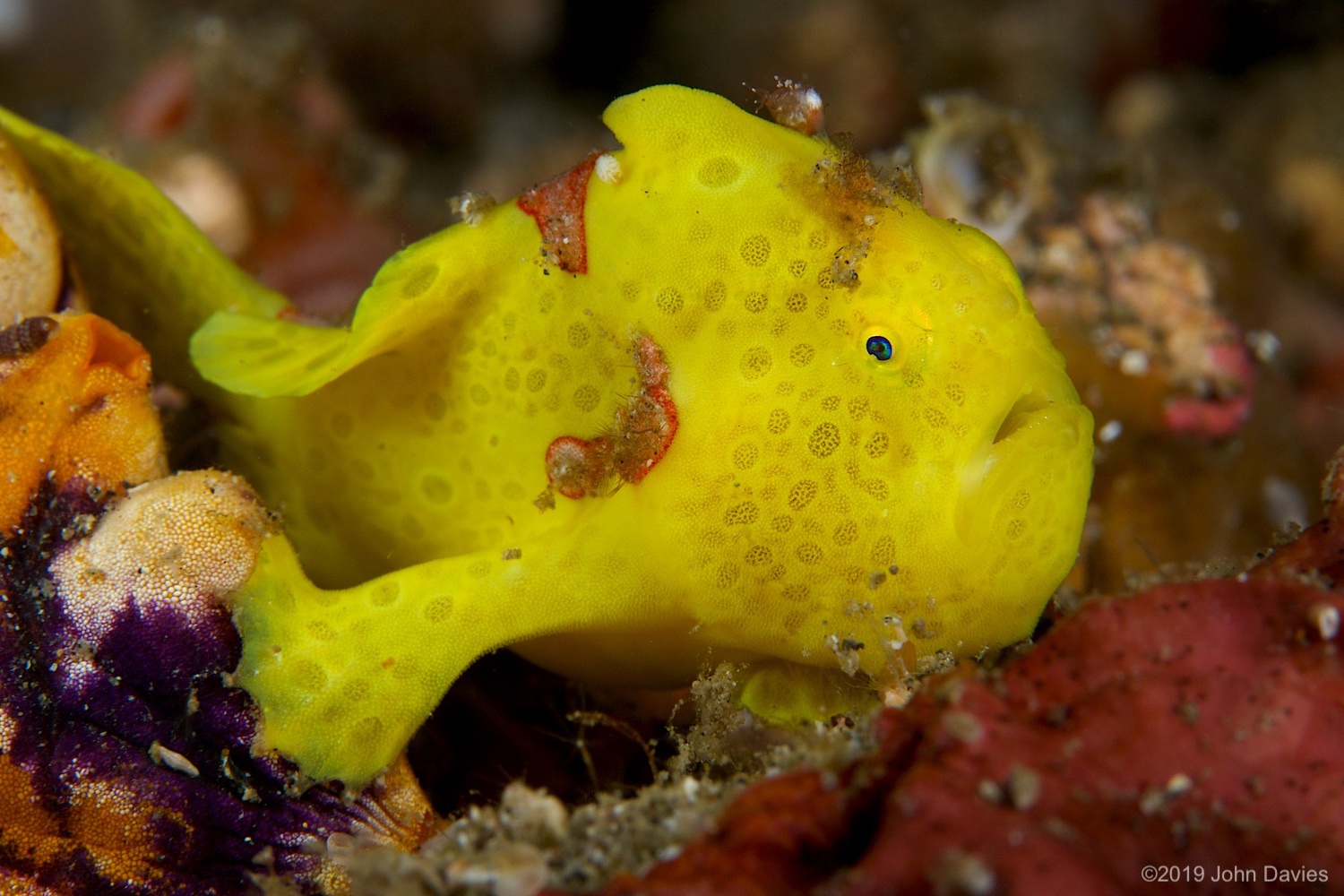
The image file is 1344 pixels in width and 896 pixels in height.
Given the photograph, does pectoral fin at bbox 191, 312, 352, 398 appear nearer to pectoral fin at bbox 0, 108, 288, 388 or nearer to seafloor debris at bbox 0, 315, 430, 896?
pectoral fin at bbox 0, 108, 288, 388

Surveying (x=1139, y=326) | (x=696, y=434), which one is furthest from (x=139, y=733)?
(x=1139, y=326)

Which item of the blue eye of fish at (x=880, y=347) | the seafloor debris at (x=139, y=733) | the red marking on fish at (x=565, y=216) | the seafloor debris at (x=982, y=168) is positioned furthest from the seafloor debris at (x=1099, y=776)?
the seafloor debris at (x=982, y=168)

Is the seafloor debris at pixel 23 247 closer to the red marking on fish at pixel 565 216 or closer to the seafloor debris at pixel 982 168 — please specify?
the red marking on fish at pixel 565 216

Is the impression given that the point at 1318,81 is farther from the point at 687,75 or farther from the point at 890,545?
the point at 890,545

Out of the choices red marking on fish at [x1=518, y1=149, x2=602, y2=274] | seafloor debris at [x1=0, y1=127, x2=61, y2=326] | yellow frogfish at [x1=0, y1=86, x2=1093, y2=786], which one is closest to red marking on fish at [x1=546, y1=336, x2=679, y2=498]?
yellow frogfish at [x1=0, y1=86, x2=1093, y2=786]

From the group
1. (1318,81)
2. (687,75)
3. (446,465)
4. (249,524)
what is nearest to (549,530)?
(446,465)
